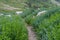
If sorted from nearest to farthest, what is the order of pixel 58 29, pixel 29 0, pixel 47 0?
pixel 58 29
pixel 29 0
pixel 47 0

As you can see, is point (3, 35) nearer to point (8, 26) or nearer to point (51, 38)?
point (8, 26)

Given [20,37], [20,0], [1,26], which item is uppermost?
[1,26]

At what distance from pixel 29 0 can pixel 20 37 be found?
89.8m

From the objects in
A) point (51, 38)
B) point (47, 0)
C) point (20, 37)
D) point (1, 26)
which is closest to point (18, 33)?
point (20, 37)

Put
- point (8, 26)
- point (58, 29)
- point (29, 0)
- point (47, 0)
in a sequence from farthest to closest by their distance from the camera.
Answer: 1. point (47, 0)
2. point (29, 0)
3. point (8, 26)
4. point (58, 29)

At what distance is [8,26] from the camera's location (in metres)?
12.9

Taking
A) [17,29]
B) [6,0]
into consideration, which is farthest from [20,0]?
[17,29]

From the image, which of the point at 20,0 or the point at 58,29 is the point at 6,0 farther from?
the point at 58,29

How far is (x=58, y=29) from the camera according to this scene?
11.6 metres

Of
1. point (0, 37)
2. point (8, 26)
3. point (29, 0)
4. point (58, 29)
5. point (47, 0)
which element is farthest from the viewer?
point (47, 0)

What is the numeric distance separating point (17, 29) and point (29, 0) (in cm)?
8940

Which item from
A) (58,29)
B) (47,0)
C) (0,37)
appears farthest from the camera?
(47,0)

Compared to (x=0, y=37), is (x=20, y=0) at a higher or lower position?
lower

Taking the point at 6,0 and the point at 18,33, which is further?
the point at 6,0
